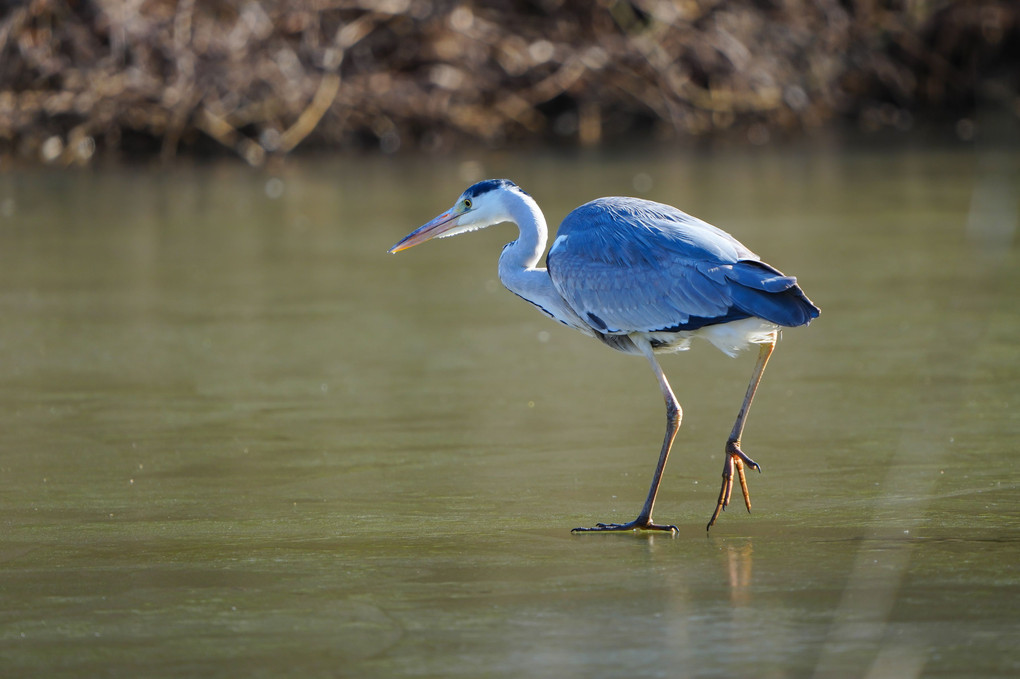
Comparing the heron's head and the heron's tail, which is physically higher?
the heron's head

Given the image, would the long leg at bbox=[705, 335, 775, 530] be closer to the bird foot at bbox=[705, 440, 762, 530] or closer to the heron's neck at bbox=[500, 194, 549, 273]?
the bird foot at bbox=[705, 440, 762, 530]

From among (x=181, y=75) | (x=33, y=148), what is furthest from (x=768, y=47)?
(x=33, y=148)

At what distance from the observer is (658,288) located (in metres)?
4.61

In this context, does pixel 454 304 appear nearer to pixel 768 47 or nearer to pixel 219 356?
pixel 219 356

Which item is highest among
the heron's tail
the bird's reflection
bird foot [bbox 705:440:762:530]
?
the heron's tail

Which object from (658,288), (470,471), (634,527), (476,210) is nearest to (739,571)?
(634,527)

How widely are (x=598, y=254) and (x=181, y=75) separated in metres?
11.3

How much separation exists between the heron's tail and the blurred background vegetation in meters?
11.8

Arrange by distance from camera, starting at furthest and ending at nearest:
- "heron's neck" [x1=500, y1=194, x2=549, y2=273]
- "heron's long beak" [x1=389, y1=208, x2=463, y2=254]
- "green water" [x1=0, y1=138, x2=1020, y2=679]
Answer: "heron's long beak" [x1=389, y1=208, x2=463, y2=254] < "heron's neck" [x1=500, y1=194, x2=549, y2=273] < "green water" [x1=0, y1=138, x2=1020, y2=679]

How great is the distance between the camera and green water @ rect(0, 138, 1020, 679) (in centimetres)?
330

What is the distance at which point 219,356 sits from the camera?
684 cm

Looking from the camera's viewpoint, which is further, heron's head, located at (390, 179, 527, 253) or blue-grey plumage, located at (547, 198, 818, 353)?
heron's head, located at (390, 179, 527, 253)

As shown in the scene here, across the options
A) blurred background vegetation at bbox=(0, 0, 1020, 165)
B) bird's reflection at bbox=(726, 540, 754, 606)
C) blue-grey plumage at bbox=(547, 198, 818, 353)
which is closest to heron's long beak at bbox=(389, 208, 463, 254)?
blue-grey plumage at bbox=(547, 198, 818, 353)

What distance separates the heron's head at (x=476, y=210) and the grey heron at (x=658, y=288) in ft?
0.48
